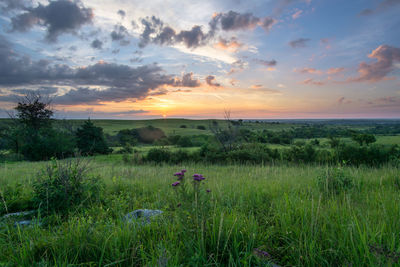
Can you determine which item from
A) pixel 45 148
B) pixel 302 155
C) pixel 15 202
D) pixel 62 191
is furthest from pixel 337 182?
pixel 45 148

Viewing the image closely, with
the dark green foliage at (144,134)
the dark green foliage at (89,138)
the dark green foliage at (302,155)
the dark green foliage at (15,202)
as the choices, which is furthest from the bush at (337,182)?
the dark green foliage at (144,134)

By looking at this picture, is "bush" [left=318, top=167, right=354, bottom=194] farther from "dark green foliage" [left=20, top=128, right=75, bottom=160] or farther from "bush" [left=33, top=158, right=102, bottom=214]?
"dark green foliage" [left=20, top=128, right=75, bottom=160]

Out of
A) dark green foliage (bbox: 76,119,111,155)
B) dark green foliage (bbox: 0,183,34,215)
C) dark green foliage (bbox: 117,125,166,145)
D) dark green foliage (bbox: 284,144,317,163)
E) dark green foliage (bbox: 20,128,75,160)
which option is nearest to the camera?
dark green foliage (bbox: 0,183,34,215)

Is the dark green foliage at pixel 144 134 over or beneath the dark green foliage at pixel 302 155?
beneath

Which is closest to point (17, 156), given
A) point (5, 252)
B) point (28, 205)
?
point (28, 205)

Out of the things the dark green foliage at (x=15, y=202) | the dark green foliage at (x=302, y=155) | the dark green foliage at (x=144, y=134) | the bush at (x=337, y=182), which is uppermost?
the bush at (x=337, y=182)

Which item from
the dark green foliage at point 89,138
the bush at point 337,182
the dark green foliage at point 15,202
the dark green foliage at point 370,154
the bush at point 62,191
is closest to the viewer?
the bush at point 62,191

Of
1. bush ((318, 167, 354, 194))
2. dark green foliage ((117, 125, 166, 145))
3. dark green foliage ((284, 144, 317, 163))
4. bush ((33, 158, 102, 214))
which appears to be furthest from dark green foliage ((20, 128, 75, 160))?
bush ((318, 167, 354, 194))

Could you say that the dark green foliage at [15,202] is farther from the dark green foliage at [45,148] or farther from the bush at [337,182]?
the dark green foliage at [45,148]

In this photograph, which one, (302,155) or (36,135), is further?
(36,135)

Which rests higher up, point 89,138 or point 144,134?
point 89,138

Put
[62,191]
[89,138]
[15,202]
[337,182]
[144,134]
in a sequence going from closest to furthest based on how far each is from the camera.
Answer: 1. [62,191]
2. [15,202]
3. [337,182]
4. [89,138]
5. [144,134]

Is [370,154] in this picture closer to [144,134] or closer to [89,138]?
[89,138]

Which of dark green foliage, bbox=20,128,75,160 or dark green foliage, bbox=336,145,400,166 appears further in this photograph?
dark green foliage, bbox=20,128,75,160
